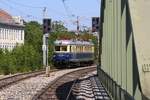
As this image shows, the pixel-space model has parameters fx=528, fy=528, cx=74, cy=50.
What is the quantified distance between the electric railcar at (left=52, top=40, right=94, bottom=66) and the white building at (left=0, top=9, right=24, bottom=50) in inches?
1091

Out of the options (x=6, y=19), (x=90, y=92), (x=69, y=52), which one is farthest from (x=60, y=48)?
(x=6, y=19)

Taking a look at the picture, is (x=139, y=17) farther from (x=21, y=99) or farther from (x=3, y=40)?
(x=3, y=40)

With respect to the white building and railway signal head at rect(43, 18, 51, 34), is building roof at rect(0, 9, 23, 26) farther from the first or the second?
railway signal head at rect(43, 18, 51, 34)

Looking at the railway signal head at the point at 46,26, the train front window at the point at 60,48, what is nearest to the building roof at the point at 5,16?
the train front window at the point at 60,48

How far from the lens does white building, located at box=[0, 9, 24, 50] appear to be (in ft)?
288

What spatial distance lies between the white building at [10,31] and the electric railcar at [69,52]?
2770 cm

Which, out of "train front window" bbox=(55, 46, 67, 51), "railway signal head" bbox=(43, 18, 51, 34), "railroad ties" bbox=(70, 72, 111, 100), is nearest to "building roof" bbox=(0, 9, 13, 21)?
"train front window" bbox=(55, 46, 67, 51)

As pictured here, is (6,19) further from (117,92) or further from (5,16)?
(117,92)

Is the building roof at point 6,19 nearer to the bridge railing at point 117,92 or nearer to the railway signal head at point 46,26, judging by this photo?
the railway signal head at point 46,26

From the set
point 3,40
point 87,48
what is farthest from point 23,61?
point 3,40

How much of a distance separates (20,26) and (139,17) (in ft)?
314

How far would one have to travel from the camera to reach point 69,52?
5312cm

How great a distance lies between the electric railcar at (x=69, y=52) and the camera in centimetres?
5294

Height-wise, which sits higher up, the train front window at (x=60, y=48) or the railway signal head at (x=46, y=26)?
the railway signal head at (x=46, y=26)
